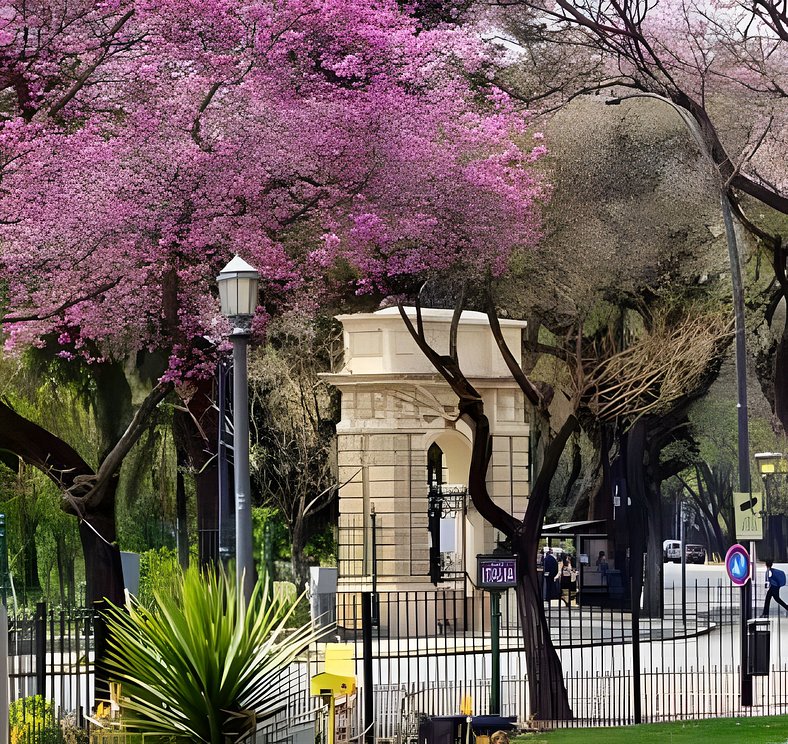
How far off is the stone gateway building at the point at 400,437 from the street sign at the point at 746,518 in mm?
5811

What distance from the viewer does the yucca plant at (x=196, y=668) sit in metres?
10.7

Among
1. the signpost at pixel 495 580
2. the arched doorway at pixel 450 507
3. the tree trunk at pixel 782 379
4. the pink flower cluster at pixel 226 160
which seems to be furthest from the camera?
the tree trunk at pixel 782 379

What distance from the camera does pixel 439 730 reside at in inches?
480

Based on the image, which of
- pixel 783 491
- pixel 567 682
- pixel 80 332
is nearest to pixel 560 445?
pixel 567 682

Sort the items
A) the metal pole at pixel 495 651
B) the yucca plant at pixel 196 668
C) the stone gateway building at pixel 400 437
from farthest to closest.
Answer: the stone gateway building at pixel 400 437
the metal pole at pixel 495 651
the yucca plant at pixel 196 668

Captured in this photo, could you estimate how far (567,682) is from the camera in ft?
62.2

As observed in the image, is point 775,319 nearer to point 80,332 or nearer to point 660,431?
point 660,431

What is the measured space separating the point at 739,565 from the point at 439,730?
22.0ft

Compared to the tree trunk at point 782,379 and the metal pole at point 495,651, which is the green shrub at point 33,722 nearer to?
the metal pole at point 495,651

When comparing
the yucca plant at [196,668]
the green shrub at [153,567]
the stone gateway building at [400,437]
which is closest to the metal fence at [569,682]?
the stone gateway building at [400,437]

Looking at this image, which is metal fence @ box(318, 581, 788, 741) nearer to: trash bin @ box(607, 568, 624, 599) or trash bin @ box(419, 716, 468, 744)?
trash bin @ box(419, 716, 468, 744)

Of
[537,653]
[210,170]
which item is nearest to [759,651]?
[537,653]

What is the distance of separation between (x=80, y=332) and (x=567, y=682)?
8.38 metres

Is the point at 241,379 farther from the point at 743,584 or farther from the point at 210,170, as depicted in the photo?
the point at 743,584
